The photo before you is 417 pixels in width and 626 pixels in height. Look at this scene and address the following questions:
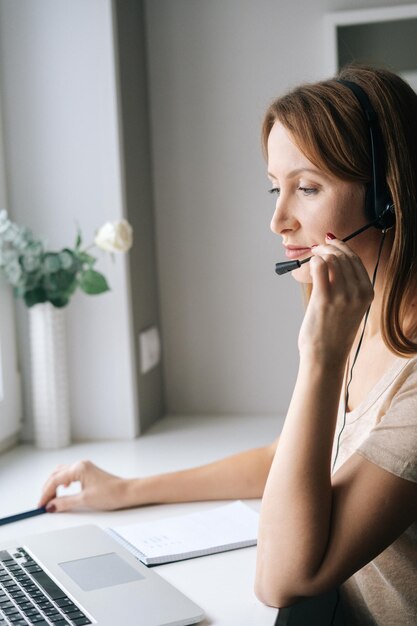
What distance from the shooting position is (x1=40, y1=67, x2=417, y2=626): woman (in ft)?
3.04

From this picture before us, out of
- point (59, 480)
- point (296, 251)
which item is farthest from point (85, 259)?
point (296, 251)

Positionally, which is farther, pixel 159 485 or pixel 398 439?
pixel 159 485

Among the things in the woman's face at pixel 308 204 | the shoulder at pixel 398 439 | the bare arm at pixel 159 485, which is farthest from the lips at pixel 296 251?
the bare arm at pixel 159 485

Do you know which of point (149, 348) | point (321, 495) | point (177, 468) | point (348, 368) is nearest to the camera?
point (321, 495)

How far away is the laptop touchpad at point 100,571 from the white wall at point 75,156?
2.63ft

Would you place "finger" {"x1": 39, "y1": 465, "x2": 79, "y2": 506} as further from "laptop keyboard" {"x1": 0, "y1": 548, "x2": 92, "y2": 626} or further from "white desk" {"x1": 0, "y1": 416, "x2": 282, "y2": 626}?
"laptop keyboard" {"x1": 0, "y1": 548, "x2": 92, "y2": 626}

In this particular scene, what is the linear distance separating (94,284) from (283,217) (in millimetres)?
722

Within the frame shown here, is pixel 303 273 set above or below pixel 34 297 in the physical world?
above

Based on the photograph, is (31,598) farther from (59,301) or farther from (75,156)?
Result: (75,156)

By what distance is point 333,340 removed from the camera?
99 cm

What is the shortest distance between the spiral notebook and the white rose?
653 millimetres

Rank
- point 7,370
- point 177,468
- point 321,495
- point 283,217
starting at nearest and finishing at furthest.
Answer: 1. point 321,495
2. point 283,217
3. point 177,468
4. point 7,370

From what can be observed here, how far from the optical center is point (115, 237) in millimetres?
1737

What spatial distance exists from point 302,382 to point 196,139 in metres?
1.20
